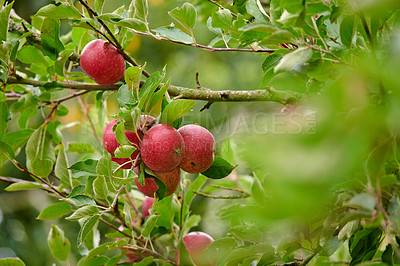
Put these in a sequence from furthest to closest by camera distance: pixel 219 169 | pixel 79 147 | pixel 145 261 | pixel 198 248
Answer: pixel 79 147 < pixel 198 248 < pixel 145 261 < pixel 219 169

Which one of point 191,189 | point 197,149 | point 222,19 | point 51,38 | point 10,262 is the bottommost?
point 10,262

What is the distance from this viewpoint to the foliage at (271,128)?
28 centimetres

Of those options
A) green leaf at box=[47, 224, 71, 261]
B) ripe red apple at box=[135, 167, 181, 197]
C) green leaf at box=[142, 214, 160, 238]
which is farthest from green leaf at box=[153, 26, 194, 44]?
green leaf at box=[47, 224, 71, 261]

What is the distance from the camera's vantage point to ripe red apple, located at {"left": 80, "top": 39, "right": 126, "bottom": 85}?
859 mm

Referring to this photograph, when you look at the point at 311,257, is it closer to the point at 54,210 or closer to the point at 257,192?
the point at 257,192

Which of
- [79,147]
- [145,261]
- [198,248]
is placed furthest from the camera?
[79,147]

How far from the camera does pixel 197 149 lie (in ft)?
2.56

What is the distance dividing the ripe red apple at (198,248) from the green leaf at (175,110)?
0.38 m

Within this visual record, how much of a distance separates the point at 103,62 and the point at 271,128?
57cm

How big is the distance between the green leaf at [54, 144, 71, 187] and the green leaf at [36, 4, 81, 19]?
0.33 meters

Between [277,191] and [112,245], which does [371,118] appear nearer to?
[277,191]

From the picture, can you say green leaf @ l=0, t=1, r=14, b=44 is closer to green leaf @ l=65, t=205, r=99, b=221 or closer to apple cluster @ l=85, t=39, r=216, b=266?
apple cluster @ l=85, t=39, r=216, b=266

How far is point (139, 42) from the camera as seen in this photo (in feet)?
10.4

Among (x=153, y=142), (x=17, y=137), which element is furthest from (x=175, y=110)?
(x=17, y=137)
